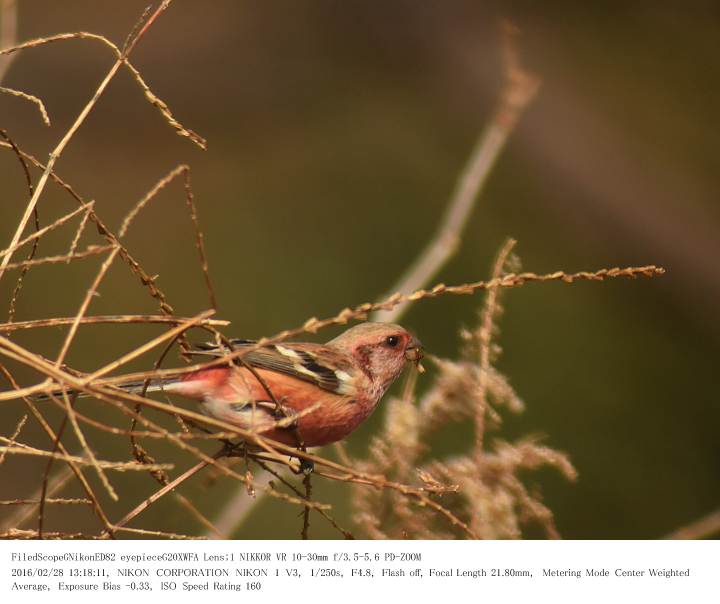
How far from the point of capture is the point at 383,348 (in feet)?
7.75

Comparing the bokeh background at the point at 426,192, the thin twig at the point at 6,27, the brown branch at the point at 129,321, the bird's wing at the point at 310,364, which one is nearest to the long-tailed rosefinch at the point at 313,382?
the bird's wing at the point at 310,364

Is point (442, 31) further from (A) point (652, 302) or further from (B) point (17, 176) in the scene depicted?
(B) point (17, 176)

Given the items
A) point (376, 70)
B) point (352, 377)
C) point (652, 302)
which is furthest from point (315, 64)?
point (352, 377)

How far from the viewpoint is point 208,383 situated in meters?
2.07

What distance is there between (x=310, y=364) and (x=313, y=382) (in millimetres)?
78

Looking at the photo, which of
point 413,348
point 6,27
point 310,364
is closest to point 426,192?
point 413,348

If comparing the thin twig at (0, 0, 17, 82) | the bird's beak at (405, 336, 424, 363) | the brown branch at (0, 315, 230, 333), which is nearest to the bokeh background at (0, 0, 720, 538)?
the bird's beak at (405, 336, 424, 363)

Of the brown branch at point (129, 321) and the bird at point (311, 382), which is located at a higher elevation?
the brown branch at point (129, 321)

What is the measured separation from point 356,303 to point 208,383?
331cm

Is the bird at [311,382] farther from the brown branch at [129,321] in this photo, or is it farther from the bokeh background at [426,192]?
the bokeh background at [426,192]

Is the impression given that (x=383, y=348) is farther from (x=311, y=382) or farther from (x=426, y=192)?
(x=426, y=192)

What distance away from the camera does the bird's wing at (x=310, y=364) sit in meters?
2.16

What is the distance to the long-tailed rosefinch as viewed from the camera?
1976 millimetres

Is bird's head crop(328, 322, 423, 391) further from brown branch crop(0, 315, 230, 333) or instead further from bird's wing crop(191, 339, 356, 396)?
brown branch crop(0, 315, 230, 333)
